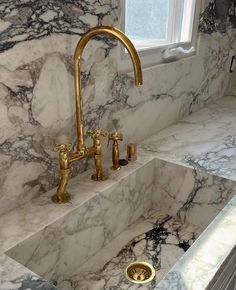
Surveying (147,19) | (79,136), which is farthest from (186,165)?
(147,19)

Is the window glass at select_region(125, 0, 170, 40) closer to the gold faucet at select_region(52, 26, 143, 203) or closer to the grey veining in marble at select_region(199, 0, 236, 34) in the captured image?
the grey veining in marble at select_region(199, 0, 236, 34)

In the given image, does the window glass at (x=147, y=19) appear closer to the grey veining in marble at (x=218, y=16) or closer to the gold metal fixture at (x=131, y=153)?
the grey veining in marble at (x=218, y=16)

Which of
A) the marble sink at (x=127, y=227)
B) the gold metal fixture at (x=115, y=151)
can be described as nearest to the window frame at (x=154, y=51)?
the gold metal fixture at (x=115, y=151)

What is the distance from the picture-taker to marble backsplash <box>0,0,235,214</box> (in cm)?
79

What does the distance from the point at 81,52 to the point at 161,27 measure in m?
0.71

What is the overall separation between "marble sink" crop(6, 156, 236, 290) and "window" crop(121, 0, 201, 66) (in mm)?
460

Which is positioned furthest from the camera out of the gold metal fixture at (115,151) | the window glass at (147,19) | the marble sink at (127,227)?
the window glass at (147,19)

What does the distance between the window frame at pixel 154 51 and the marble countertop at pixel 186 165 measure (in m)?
0.31

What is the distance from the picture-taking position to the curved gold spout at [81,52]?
0.76 m

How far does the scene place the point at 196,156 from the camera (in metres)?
1.19

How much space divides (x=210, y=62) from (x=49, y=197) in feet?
3.96

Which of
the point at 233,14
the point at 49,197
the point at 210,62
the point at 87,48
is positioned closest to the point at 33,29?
the point at 87,48

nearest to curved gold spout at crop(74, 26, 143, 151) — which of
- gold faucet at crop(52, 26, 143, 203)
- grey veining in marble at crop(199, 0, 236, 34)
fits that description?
gold faucet at crop(52, 26, 143, 203)

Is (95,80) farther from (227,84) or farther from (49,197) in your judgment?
(227,84)
